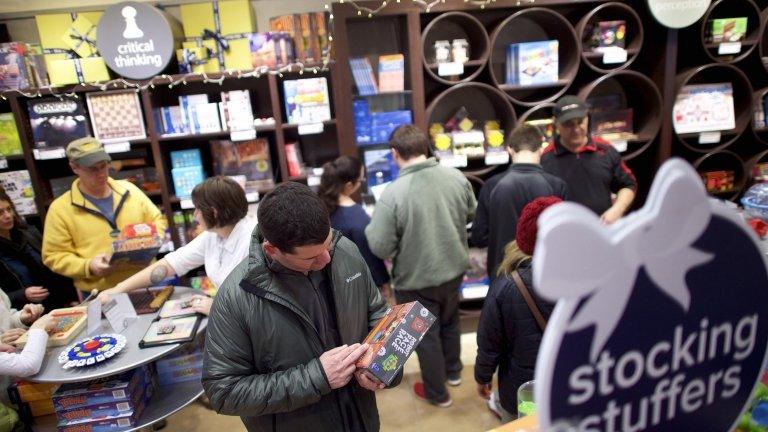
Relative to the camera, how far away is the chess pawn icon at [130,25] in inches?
123

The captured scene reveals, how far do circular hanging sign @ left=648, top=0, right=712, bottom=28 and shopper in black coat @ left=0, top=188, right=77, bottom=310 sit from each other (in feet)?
14.4

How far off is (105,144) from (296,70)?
4.78ft

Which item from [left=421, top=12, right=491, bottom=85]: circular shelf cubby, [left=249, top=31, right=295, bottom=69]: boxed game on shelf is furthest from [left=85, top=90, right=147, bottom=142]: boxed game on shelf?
[left=421, top=12, right=491, bottom=85]: circular shelf cubby

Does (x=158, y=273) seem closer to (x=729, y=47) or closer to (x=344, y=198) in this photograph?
(x=344, y=198)

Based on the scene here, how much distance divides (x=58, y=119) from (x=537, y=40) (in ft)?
11.9

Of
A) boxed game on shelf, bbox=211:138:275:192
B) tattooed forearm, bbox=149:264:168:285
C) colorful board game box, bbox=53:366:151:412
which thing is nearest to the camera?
colorful board game box, bbox=53:366:151:412

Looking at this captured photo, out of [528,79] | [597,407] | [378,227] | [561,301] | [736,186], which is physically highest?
[528,79]

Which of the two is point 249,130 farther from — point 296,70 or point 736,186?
point 736,186

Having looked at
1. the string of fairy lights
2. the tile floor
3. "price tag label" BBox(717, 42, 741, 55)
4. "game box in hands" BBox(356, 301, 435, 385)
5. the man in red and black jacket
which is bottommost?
the tile floor

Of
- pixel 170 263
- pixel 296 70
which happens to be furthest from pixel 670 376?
pixel 296 70

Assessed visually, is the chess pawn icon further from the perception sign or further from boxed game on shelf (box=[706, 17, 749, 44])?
boxed game on shelf (box=[706, 17, 749, 44])

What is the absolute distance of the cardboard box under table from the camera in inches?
131

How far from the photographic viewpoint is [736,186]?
157 inches

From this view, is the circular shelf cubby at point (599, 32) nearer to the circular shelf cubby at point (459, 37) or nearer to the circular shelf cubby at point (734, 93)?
the circular shelf cubby at point (734, 93)
